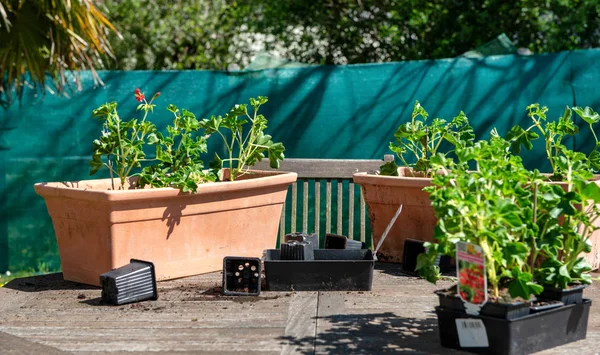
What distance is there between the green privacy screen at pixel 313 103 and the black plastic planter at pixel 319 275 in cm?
192

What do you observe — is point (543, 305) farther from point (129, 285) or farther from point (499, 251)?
point (129, 285)

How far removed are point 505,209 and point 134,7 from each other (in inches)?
264

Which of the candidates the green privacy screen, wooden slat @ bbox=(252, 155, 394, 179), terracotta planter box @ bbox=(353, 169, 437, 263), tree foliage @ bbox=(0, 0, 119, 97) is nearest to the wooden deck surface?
terracotta planter box @ bbox=(353, 169, 437, 263)

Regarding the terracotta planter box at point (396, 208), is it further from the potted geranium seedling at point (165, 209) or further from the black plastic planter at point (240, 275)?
the black plastic planter at point (240, 275)

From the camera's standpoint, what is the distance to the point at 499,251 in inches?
83.7

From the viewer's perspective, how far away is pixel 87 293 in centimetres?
292

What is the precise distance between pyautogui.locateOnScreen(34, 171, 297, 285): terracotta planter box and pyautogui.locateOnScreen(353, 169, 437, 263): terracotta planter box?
0.38m

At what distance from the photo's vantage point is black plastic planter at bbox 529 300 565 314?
7.07 feet

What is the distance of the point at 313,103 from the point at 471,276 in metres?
2.79

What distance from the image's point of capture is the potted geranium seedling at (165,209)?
2965mm

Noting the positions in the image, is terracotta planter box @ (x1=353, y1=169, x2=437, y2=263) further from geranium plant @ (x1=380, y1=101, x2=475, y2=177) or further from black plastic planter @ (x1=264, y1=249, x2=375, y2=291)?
black plastic planter @ (x1=264, y1=249, x2=375, y2=291)

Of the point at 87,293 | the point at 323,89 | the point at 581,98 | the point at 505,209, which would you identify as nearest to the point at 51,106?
the point at 323,89

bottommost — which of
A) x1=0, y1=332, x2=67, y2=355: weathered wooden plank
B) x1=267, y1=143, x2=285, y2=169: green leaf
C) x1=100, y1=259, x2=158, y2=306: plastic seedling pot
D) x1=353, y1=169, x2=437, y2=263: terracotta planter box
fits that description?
x1=0, y1=332, x2=67, y2=355: weathered wooden plank

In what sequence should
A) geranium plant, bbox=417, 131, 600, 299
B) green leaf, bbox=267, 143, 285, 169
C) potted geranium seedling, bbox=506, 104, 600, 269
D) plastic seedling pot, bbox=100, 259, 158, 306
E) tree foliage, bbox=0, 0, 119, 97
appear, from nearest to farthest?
geranium plant, bbox=417, 131, 600, 299, potted geranium seedling, bbox=506, 104, 600, 269, plastic seedling pot, bbox=100, 259, 158, 306, green leaf, bbox=267, 143, 285, 169, tree foliage, bbox=0, 0, 119, 97
